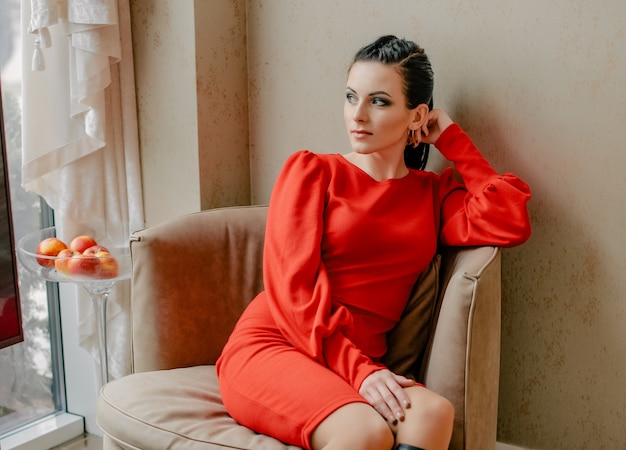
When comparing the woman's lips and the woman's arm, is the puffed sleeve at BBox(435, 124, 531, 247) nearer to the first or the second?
the woman's arm

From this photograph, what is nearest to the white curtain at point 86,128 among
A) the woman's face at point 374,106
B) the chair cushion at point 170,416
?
the chair cushion at point 170,416

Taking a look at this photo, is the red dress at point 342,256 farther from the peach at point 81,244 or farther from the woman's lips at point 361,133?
the peach at point 81,244

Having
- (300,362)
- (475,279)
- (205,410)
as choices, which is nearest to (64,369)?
(205,410)

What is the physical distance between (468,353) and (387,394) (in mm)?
206

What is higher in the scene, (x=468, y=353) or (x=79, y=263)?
(x=79, y=263)

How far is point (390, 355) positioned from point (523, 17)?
0.96 meters

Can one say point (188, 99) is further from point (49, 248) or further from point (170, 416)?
point (170, 416)

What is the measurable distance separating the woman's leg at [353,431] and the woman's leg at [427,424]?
32 millimetres

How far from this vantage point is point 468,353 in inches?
61.6

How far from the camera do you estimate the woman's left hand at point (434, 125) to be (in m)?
1.92

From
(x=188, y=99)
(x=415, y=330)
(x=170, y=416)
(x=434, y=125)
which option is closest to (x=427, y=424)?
(x=415, y=330)

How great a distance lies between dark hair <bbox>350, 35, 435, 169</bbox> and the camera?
1783 mm

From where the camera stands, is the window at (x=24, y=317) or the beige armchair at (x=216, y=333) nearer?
the beige armchair at (x=216, y=333)

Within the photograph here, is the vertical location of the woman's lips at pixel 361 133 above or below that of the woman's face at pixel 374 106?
below
